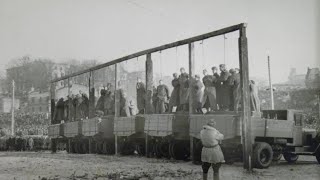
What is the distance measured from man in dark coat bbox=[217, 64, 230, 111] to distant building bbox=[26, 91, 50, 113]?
122 feet

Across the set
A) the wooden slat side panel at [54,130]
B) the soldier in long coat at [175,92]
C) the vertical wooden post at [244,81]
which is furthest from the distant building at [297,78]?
the wooden slat side panel at [54,130]

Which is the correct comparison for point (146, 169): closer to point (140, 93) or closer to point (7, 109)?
point (140, 93)

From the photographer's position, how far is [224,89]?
11086 mm

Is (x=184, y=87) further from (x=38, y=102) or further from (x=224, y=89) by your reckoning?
(x=38, y=102)

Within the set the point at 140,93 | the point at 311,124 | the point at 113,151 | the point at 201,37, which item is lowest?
the point at 113,151

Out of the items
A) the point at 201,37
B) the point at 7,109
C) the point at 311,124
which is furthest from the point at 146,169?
the point at 7,109

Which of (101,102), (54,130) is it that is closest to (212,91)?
(101,102)

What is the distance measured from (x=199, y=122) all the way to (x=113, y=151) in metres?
6.30

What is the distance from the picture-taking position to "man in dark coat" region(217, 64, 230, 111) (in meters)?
11.0

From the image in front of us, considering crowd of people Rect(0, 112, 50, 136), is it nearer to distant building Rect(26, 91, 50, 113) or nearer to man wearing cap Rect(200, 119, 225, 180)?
distant building Rect(26, 91, 50, 113)

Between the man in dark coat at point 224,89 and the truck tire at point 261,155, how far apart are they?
2.04 meters

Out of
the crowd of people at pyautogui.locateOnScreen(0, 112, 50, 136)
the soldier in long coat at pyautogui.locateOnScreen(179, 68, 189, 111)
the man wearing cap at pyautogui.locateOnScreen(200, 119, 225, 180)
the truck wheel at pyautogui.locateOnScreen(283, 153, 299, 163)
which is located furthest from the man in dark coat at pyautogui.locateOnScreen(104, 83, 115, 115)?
the crowd of people at pyautogui.locateOnScreen(0, 112, 50, 136)

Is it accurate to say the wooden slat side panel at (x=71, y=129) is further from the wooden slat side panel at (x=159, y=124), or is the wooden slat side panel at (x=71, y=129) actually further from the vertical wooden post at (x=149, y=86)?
the wooden slat side panel at (x=159, y=124)

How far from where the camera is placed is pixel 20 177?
812 centimetres
